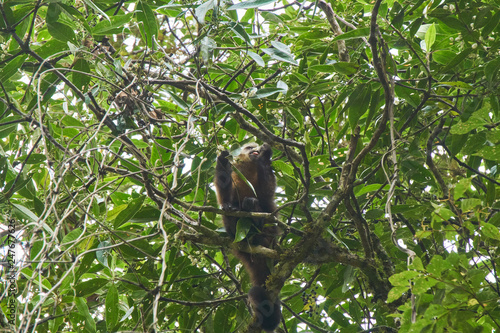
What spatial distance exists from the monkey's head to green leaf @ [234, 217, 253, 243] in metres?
1.17

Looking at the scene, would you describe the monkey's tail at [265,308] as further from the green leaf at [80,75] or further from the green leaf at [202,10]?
the green leaf at [202,10]

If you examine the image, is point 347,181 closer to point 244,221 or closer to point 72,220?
point 244,221

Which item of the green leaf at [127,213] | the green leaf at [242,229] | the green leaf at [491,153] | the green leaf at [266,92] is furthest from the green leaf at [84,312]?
the green leaf at [491,153]

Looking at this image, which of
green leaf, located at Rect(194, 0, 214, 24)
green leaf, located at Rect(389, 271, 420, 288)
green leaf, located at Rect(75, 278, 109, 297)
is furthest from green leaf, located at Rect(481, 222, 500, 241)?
green leaf, located at Rect(75, 278, 109, 297)

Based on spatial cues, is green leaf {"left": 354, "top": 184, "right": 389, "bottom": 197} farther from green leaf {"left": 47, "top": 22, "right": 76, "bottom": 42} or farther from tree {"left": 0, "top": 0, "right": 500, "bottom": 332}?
green leaf {"left": 47, "top": 22, "right": 76, "bottom": 42}

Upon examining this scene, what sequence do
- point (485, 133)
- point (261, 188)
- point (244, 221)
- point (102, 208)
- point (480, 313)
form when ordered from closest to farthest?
1. point (480, 313)
2. point (485, 133)
3. point (244, 221)
4. point (102, 208)
5. point (261, 188)

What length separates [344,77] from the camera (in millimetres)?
3385

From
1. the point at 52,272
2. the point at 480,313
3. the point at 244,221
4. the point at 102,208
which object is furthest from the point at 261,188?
the point at 480,313

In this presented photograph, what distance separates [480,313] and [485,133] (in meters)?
1.33

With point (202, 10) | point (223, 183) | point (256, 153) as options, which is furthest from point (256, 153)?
point (202, 10)

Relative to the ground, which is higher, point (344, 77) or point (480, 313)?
point (344, 77)

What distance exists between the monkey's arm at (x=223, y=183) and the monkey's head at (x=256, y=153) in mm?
336

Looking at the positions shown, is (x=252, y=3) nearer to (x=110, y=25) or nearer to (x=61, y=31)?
(x=110, y=25)

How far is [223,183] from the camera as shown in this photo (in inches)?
178
